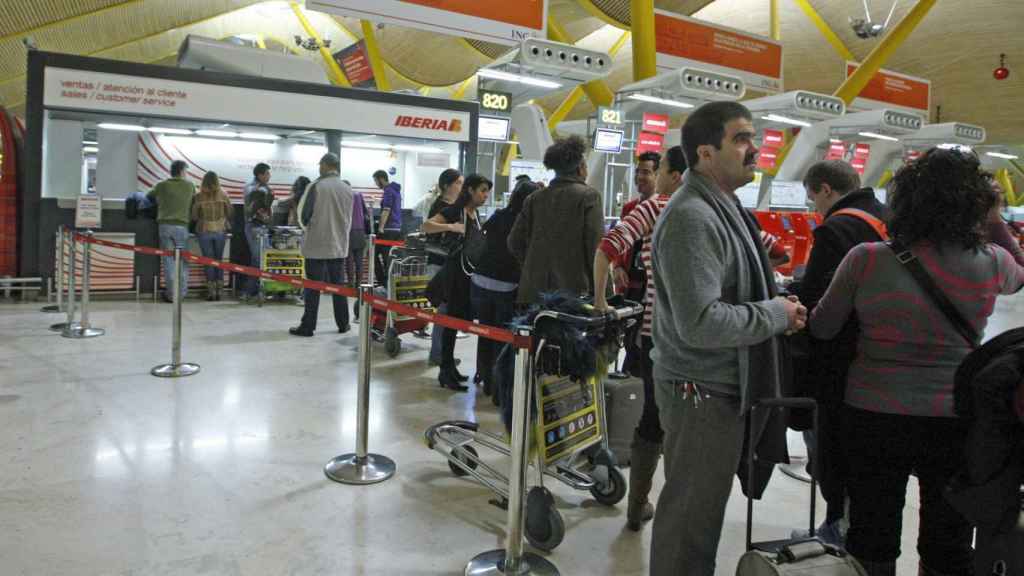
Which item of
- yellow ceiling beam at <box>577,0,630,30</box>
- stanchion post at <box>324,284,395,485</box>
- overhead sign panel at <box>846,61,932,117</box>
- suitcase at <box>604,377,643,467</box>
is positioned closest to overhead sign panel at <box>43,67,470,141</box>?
yellow ceiling beam at <box>577,0,630,30</box>

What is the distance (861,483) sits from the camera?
184cm

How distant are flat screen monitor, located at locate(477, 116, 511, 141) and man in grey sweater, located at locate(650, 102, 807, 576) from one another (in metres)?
7.33

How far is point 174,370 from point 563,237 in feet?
Result: 10.6

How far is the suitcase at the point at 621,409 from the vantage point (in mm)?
3230

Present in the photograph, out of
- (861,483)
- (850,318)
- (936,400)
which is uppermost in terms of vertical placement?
(850,318)

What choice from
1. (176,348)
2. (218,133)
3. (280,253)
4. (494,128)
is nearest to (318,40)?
(218,133)

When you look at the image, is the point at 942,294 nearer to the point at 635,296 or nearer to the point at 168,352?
the point at 635,296

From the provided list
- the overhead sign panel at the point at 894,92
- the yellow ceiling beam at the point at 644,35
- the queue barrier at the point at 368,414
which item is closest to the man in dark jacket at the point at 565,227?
the queue barrier at the point at 368,414

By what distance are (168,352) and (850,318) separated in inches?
212

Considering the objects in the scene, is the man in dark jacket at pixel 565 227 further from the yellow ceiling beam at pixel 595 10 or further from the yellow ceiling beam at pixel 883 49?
the yellow ceiling beam at pixel 883 49

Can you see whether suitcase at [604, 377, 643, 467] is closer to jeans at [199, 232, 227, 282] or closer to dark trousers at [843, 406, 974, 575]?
dark trousers at [843, 406, 974, 575]

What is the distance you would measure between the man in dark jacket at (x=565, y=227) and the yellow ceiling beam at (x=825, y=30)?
57.1 ft

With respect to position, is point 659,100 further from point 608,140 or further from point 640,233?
point 640,233

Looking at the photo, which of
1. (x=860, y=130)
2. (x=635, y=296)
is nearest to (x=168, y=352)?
(x=635, y=296)
